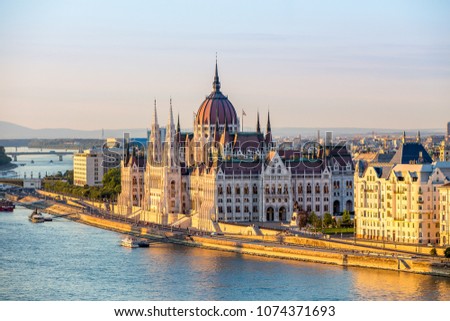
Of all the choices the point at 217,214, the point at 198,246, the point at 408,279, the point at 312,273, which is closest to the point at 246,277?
the point at 312,273

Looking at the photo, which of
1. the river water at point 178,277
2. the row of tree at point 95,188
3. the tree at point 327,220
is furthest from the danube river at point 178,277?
the row of tree at point 95,188

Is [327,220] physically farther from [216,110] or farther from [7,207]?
[7,207]

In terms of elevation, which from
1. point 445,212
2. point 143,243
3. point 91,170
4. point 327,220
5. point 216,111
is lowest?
point 143,243

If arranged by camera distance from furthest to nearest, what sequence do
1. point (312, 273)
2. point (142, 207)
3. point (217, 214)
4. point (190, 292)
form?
1. point (142, 207)
2. point (217, 214)
3. point (312, 273)
4. point (190, 292)

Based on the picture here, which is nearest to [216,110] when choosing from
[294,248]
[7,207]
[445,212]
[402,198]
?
[7,207]

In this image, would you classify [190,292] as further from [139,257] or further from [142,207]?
[142,207]

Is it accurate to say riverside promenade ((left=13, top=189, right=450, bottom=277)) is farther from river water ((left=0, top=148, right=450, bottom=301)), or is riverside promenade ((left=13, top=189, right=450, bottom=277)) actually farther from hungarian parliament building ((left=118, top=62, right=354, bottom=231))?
hungarian parliament building ((left=118, top=62, right=354, bottom=231))
